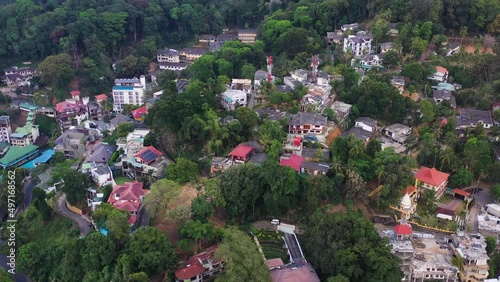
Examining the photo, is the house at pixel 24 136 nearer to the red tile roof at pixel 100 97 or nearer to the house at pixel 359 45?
the red tile roof at pixel 100 97

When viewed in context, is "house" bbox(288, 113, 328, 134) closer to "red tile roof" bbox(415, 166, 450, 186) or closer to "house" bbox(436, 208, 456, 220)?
"red tile roof" bbox(415, 166, 450, 186)

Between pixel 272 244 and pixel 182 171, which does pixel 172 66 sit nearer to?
pixel 182 171

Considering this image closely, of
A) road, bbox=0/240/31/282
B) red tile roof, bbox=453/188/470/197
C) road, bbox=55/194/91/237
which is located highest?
red tile roof, bbox=453/188/470/197

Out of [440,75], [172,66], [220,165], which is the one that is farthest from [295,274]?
[172,66]

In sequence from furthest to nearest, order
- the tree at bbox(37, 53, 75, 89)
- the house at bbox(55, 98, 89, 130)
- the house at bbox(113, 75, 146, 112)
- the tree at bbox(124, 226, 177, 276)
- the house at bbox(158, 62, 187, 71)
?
the house at bbox(158, 62, 187, 71) < the tree at bbox(37, 53, 75, 89) < the house at bbox(113, 75, 146, 112) < the house at bbox(55, 98, 89, 130) < the tree at bbox(124, 226, 177, 276)

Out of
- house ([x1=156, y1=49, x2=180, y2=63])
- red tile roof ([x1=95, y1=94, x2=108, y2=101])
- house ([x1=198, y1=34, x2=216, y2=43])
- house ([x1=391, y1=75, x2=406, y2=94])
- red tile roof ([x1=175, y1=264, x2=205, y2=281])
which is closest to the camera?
red tile roof ([x1=175, y1=264, x2=205, y2=281])

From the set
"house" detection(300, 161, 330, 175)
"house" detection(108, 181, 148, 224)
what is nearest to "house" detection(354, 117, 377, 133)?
"house" detection(300, 161, 330, 175)
